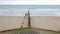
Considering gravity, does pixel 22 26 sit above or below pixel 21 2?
below

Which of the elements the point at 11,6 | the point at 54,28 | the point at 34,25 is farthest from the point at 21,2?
the point at 54,28

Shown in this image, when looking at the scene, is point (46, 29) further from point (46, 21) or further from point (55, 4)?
point (55, 4)

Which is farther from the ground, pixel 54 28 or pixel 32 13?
pixel 32 13

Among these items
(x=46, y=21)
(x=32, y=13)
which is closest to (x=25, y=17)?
(x=32, y=13)

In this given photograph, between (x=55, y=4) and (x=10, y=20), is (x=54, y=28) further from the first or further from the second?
(x=10, y=20)

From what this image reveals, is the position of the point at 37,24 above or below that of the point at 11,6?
below

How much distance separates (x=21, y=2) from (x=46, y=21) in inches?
9.3

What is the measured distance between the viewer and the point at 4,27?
90 centimetres

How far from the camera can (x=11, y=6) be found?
0.89 meters

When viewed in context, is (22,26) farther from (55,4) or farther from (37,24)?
(55,4)

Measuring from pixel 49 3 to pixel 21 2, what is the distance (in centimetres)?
20

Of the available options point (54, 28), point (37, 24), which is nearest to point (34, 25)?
point (37, 24)

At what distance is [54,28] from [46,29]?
0.26 ft

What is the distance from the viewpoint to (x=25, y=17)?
0.91m
